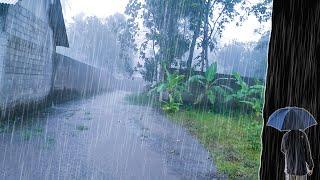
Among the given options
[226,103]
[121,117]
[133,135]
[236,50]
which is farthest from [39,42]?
[236,50]

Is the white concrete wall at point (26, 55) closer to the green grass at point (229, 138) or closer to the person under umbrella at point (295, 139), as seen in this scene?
the green grass at point (229, 138)

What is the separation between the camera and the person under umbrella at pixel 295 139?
4.66 ft

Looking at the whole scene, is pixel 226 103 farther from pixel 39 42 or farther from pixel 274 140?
pixel 274 140

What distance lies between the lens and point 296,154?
1513 mm

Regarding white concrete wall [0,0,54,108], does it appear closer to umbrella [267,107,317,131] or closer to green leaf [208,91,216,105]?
green leaf [208,91,216,105]

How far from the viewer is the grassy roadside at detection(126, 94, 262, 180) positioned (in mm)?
3830

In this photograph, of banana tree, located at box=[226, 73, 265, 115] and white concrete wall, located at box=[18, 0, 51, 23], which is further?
banana tree, located at box=[226, 73, 265, 115]

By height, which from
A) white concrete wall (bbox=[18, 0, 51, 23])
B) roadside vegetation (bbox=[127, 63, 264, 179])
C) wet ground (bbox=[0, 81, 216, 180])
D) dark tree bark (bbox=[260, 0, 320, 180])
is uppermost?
white concrete wall (bbox=[18, 0, 51, 23])

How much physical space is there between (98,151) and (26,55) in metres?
2.65

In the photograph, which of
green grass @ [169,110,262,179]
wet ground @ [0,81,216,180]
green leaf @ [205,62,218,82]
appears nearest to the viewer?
wet ground @ [0,81,216,180]

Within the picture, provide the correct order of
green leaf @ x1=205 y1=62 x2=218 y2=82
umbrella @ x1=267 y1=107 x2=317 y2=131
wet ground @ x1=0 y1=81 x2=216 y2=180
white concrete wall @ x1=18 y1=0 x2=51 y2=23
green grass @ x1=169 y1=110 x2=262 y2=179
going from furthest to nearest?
green leaf @ x1=205 y1=62 x2=218 y2=82 → white concrete wall @ x1=18 y1=0 x2=51 y2=23 → green grass @ x1=169 y1=110 x2=262 y2=179 → wet ground @ x1=0 y1=81 x2=216 y2=180 → umbrella @ x1=267 y1=107 x2=317 y2=131

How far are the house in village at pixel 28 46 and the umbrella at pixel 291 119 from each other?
414 centimetres

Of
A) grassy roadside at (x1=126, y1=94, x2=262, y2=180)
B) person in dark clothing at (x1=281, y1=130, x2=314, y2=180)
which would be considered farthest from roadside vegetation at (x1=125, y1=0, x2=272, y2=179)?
person in dark clothing at (x1=281, y1=130, x2=314, y2=180)

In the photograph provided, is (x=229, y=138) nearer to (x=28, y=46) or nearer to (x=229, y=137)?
(x=229, y=137)
